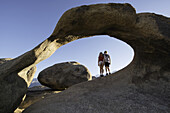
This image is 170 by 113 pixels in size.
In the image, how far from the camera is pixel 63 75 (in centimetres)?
933

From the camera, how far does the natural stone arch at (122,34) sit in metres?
3.89

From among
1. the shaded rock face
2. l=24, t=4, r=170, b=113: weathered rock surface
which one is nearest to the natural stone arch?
l=24, t=4, r=170, b=113: weathered rock surface

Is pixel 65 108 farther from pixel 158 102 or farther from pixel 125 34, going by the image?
pixel 125 34

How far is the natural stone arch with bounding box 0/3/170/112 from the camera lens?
389 centimetres

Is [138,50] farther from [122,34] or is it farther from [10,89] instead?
[10,89]

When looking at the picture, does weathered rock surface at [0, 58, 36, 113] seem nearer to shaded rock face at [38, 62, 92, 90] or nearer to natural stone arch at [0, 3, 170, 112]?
natural stone arch at [0, 3, 170, 112]

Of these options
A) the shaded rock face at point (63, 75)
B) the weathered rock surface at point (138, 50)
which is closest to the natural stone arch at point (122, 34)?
the weathered rock surface at point (138, 50)

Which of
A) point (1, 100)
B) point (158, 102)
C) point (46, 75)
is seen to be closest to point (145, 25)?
point (158, 102)

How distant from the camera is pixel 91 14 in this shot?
3912mm

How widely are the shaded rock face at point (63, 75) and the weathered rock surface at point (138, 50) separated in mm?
4827

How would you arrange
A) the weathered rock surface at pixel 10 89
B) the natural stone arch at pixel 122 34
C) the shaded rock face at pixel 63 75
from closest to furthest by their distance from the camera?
the weathered rock surface at pixel 10 89 → the natural stone arch at pixel 122 34 → the shaded rock face at pixel 63 75

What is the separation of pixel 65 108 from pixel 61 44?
2782 mm

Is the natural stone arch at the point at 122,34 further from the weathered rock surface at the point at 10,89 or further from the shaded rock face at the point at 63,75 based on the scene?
the shaded rock face at the point at 63,75

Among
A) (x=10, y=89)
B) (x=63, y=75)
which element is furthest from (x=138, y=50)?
(x=63, y=75)
